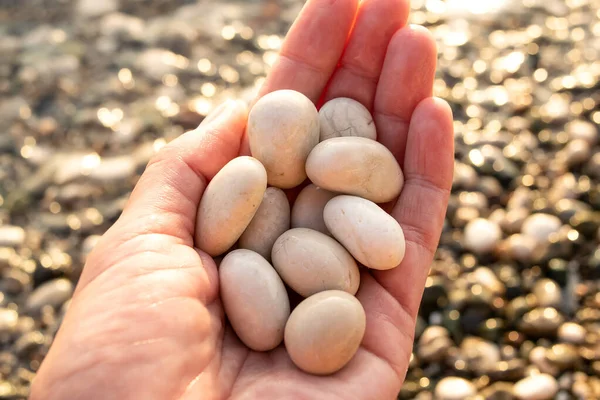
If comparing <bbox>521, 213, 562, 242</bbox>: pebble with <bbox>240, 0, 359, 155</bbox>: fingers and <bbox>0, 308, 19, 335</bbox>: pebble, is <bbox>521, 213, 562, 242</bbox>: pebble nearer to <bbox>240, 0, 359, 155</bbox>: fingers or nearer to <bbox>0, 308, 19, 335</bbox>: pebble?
<bbox>240, 0, 359, 155</bbox>: fingers

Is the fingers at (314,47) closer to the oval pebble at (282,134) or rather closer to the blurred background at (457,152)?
the oval pebble at (282,134)

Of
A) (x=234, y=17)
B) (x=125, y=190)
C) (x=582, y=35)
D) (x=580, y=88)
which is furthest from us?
(x=234, y=17)

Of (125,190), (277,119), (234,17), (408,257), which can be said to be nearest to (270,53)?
(234,17)

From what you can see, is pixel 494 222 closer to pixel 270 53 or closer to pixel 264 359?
pixel 264 359

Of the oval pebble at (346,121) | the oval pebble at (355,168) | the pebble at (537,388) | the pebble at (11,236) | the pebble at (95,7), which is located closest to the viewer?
the oval pebble at (355,168)

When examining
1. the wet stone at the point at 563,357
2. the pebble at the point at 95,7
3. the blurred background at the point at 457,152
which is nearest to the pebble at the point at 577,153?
the blurred background at the point at 457,152

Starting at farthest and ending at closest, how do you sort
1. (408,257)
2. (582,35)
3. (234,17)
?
(234,17)
(582,35)
(408,257)
